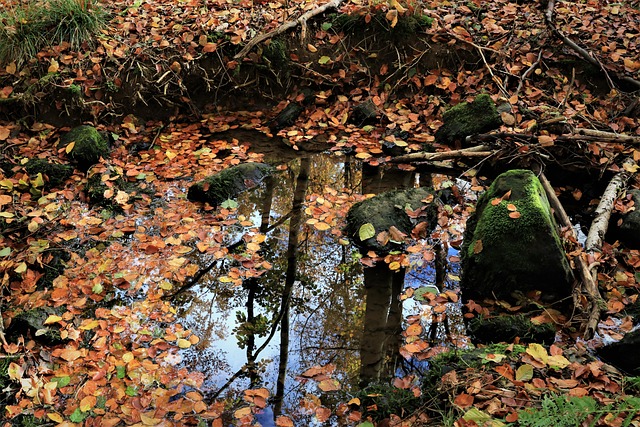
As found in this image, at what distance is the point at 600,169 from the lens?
14.6 feet

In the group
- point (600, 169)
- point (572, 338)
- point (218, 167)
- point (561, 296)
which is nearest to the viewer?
point (572, 338)

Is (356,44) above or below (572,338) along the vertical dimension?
above

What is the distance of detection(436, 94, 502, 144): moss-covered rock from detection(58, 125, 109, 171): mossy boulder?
12.2 ft

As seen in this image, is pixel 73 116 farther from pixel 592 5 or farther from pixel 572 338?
pixel 592 5

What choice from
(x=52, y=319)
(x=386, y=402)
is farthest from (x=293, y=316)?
(x=52, y=319)

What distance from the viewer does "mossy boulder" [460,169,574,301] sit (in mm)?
3203

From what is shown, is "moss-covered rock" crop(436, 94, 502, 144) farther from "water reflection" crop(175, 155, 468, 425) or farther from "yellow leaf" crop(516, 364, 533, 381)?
"yellow leaf" crop(516, 364, 533, 381)

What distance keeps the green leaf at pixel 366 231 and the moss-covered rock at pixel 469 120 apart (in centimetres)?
176

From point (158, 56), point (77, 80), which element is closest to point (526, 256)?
point (158, 56)

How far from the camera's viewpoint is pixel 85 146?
5004mm

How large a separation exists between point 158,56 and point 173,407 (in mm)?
4364

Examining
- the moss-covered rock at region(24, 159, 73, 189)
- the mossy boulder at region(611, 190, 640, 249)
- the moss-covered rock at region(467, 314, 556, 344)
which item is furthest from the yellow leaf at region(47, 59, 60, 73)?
the mossy boulder at region(611, 190, 640, 249)

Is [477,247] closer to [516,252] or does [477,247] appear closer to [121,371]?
[516,252]

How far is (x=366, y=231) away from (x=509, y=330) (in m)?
1.44
